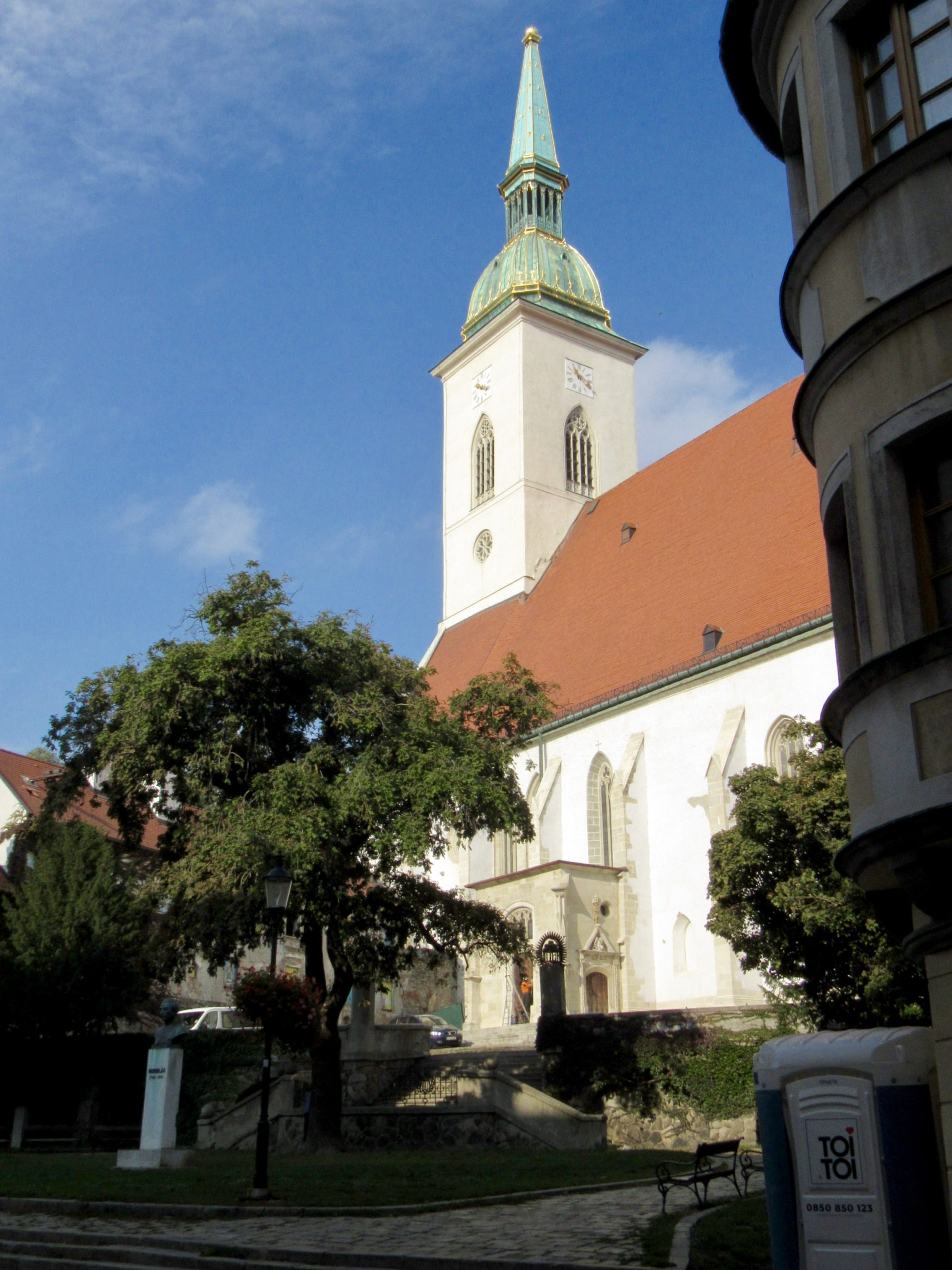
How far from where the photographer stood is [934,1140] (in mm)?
6715

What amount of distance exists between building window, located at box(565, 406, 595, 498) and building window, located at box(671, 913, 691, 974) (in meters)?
20.8

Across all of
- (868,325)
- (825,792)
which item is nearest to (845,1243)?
(868,325)

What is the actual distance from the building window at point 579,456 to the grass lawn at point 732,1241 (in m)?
38.7

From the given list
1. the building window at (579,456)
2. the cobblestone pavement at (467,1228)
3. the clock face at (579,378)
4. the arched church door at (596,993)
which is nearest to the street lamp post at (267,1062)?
the cobblestone pavement at (467,1228)

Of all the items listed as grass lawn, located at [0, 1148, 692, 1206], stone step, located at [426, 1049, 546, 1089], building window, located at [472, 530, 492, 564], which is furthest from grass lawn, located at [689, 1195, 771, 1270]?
building window, located at [472, 530, 492, 564]

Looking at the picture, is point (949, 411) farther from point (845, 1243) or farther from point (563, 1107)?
point (563, 1107)

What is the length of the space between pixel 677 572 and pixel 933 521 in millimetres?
28876

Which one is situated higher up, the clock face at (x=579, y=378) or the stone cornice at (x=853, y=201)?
the clock face at (x=579, y=378)

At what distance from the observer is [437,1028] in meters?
34.6

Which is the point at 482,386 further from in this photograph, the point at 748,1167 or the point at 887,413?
the point at 887,413

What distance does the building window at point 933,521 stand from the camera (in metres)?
7.21

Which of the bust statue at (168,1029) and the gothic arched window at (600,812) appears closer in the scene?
the bust statue at (168,1029)

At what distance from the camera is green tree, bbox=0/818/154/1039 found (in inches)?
1126

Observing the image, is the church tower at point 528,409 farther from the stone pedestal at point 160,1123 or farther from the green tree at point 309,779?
the stone pedestal at point 160,1123
